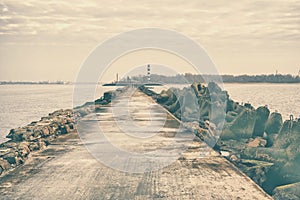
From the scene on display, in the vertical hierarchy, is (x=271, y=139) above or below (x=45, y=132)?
below

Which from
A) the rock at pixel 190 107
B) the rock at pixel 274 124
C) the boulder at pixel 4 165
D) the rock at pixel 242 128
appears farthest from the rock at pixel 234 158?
the rock at pixel 190 107

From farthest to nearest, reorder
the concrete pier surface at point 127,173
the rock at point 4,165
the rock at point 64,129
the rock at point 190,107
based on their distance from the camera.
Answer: the rock at point 190,107 < the rock at point 64,129 < the rock at point 4,165 < the concrete pier surface at point 127,173

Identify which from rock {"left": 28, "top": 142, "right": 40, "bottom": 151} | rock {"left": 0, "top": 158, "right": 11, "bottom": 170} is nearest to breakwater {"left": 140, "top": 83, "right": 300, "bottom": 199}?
rock {"left": 28, "top": 142, "right": 40, "bottom": 151}

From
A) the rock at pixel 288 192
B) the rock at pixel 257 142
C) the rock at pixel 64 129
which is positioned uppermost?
the rock at pixel 288 192

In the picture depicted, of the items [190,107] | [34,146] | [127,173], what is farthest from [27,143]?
[190,107]

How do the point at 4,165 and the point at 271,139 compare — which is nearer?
the point at 4,165

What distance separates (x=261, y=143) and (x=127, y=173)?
34.7ft

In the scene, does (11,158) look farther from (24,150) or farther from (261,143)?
(261,143)

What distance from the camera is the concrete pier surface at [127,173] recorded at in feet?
35.6

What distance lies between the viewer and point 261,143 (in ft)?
68.9

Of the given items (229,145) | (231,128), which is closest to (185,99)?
(231,128)

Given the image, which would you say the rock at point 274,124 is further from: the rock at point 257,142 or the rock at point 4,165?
the rock at point 4,165

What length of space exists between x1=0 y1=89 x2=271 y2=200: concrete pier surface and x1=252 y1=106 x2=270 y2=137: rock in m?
5.10

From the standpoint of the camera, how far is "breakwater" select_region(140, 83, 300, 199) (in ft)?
40.5
